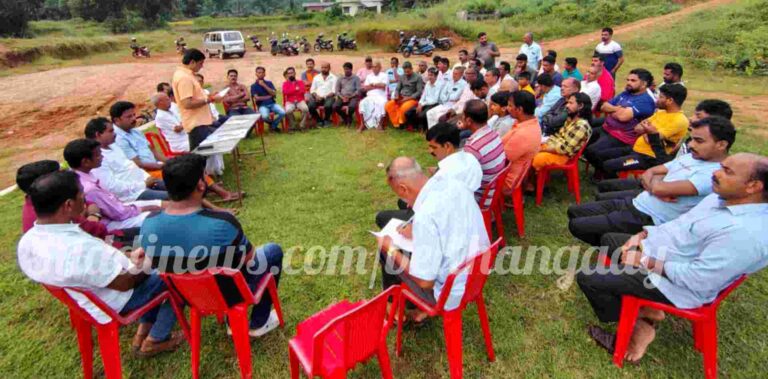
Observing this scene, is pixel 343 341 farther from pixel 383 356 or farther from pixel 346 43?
pixel 346 43

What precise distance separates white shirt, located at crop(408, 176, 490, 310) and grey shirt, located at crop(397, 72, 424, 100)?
569 cm

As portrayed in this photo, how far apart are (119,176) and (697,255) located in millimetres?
4577

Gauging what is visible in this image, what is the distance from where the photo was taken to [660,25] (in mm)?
16844

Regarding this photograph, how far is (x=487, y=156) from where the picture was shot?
11.3 feet

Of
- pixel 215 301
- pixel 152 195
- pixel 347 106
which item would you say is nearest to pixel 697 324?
pixel 215 301

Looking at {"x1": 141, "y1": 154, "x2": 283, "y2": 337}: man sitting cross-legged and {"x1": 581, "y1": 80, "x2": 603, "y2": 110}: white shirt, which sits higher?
{"x1": 581, "y1": 80, "x2": 603, "y2": 110}: white shirt

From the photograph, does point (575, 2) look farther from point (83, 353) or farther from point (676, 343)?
point (83, 353)

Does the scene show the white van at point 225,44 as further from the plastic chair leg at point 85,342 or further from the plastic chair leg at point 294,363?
the plastic chair leg at point 294,363

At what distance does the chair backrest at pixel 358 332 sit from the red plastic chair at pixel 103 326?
47.6 inches

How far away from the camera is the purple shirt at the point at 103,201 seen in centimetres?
305

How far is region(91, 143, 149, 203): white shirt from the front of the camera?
12.0 ft

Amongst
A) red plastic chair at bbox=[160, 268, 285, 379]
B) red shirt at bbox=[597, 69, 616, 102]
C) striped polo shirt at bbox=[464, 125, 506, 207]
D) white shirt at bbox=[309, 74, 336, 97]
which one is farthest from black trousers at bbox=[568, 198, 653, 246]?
white shirt at bbox=[309, 74, 336, 97]

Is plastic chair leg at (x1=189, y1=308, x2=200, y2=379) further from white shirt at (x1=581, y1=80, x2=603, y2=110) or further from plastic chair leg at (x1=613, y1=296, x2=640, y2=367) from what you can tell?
white shirt at (x1=581, y1=80, x2=603, y2=110)

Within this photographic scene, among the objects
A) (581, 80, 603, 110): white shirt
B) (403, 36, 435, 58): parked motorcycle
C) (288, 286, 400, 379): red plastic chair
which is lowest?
(288, 286, 400, 379): red plastic chair
